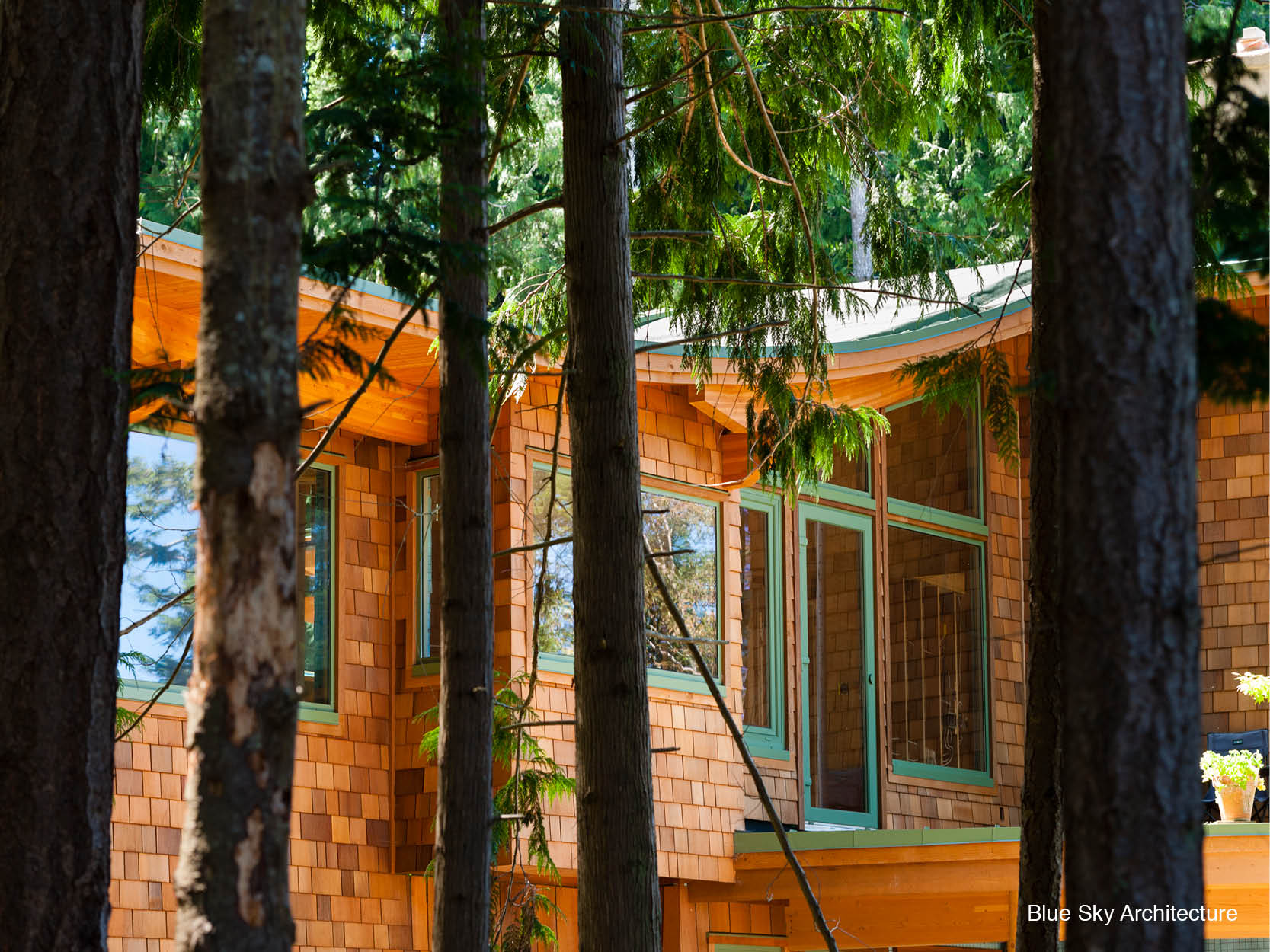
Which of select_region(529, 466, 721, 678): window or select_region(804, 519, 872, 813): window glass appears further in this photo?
select_region(804, 519, 872, 813): window glass

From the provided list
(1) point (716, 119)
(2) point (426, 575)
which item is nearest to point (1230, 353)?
(1) point (716, 119)

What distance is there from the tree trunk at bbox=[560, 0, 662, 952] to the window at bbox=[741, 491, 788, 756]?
19.2 feet

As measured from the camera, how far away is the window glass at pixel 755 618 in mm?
10602

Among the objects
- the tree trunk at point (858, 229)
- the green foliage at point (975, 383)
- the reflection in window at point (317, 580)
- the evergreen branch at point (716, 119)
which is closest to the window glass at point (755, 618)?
the reflection in window at point (317, 580)

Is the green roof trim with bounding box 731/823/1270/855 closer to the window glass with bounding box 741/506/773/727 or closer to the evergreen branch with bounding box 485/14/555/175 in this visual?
the window glass with bounding box 741/506/773/727

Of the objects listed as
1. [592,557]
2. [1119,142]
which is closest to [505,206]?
[592,557]

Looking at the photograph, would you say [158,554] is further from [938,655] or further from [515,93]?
[938,655]

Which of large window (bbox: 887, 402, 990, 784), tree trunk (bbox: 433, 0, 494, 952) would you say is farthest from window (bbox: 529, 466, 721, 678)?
tree trunk (bbox: 433, 0, 494, 952)

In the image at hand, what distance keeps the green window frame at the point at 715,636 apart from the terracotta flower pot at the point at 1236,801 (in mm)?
3014

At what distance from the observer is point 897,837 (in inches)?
352

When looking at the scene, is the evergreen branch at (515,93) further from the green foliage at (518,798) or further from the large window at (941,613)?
the large window at (941,613)

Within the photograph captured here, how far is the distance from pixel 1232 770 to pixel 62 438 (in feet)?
23.4

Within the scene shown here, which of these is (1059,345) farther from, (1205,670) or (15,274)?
(1205,670)

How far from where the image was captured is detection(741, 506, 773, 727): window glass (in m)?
10.6
